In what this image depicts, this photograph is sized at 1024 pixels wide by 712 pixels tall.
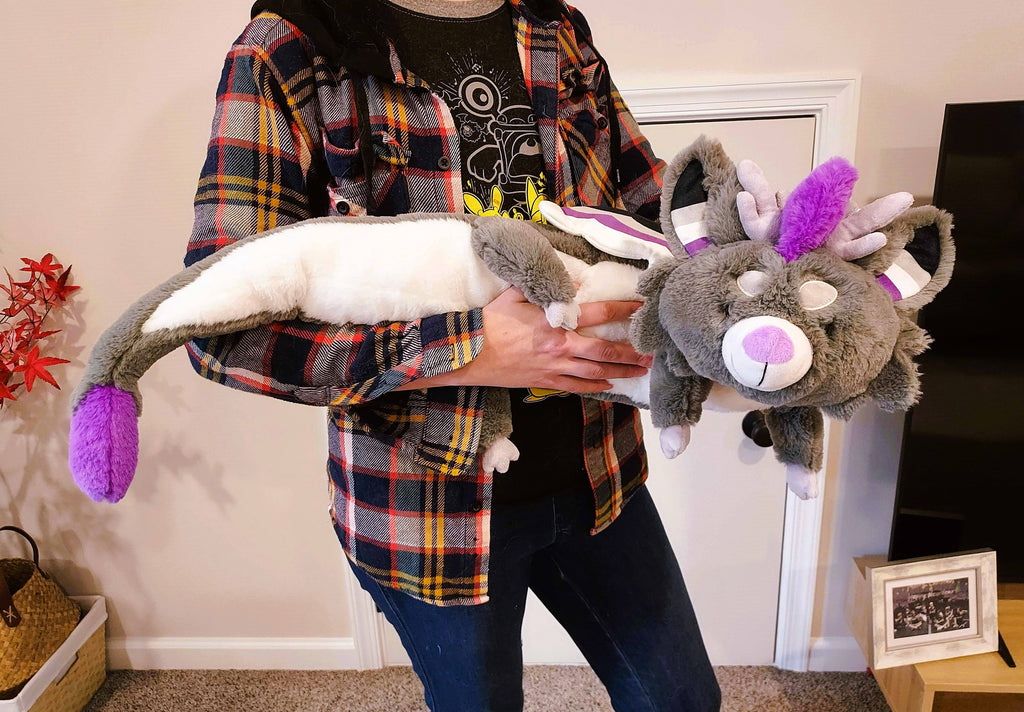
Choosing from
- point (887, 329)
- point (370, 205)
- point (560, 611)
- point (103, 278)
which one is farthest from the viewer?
point (103, 278)

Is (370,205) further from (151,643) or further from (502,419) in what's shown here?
(151,643)

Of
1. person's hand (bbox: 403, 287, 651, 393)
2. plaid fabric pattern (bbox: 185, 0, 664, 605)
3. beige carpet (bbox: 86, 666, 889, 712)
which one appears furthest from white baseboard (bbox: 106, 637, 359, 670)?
person's hand (bbox: 403, 287, 651, 393)

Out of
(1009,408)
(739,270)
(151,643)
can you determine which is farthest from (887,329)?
(151,643)

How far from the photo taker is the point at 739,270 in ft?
1.59

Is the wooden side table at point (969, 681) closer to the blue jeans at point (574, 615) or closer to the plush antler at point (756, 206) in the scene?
the blue jeans at point (574, 615)

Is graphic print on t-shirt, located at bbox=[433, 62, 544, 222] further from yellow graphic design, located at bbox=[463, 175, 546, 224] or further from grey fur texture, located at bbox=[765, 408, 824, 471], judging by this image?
grey fur texture, located at bbox=[765, 408, 824, 471]

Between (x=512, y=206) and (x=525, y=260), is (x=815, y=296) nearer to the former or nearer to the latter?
(x=525, y=260)

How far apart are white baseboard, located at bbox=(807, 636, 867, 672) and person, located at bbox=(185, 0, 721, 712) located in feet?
3.01

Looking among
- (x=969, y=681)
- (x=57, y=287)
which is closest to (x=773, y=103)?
(x=969, y=681)

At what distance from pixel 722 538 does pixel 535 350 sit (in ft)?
3.62

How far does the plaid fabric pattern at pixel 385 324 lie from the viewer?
2.06 feet

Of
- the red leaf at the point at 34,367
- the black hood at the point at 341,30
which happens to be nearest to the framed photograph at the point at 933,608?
the black hood at the point at 341,30

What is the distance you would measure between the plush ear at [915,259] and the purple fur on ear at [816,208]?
0.05m

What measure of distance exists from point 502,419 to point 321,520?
103 cm
